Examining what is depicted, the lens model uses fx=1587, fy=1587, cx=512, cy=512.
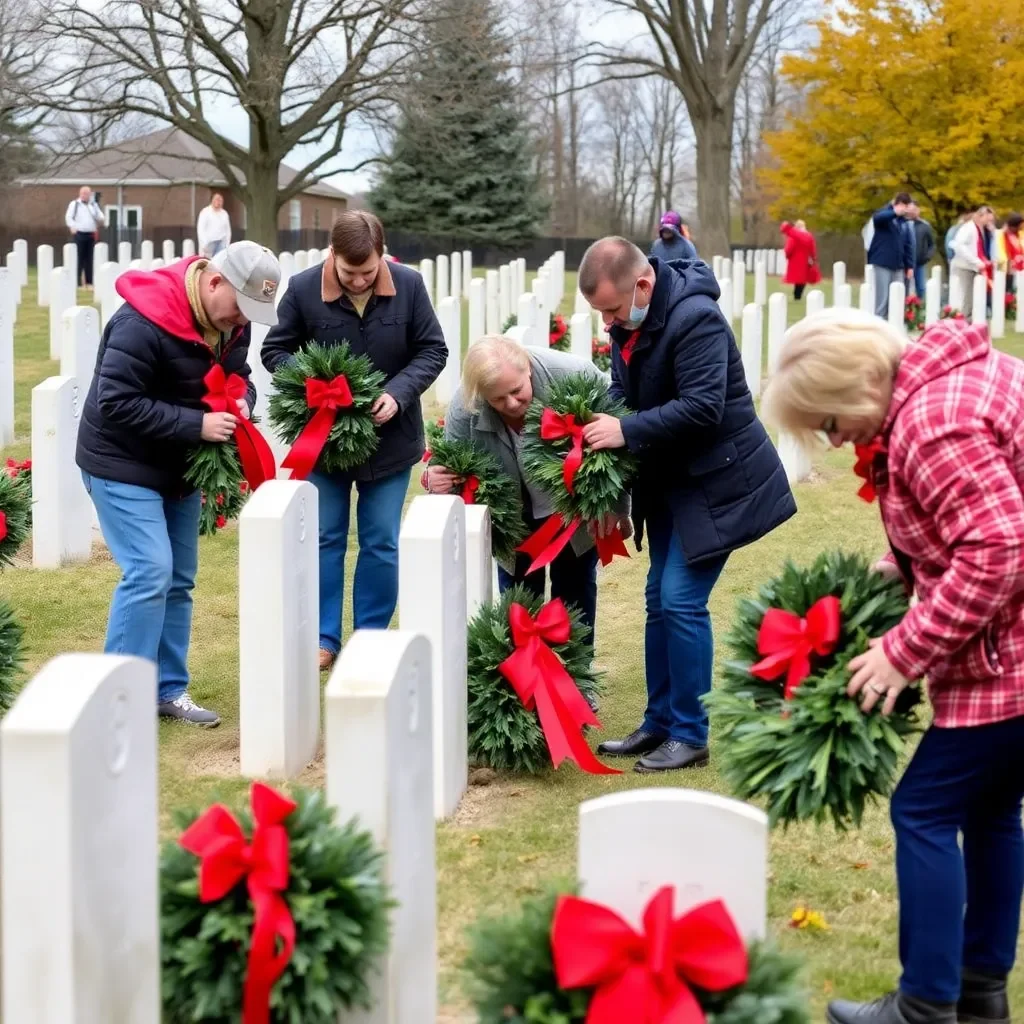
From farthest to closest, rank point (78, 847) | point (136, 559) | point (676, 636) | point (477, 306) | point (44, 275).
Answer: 1. point (44, 275)
2. point (477, 306)
3. point (136, 559)
4. point (676, 636)
5. point (78, 847)

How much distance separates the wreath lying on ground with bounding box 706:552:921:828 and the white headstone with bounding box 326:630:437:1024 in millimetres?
804

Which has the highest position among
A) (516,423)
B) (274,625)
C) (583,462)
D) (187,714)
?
(516,423)

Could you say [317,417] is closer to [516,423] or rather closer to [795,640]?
[516,423]

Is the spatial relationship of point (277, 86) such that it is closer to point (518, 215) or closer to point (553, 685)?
point (518, 215)

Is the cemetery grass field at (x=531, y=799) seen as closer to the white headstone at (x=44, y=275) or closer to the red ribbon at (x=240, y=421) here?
the red ribbon at (x=240, y=421)

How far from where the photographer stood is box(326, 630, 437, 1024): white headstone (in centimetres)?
300

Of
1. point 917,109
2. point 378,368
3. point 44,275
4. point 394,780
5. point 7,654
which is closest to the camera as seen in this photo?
point 394,780

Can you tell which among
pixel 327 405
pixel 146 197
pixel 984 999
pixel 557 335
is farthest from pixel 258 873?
pixel 146 197

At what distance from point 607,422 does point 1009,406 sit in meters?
2.26

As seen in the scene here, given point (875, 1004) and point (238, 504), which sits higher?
point (238, 504)

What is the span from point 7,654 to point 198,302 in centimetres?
138

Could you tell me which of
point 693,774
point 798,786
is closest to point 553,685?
point 693,774

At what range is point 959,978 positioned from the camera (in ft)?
11.3

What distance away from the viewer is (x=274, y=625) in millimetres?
5410
